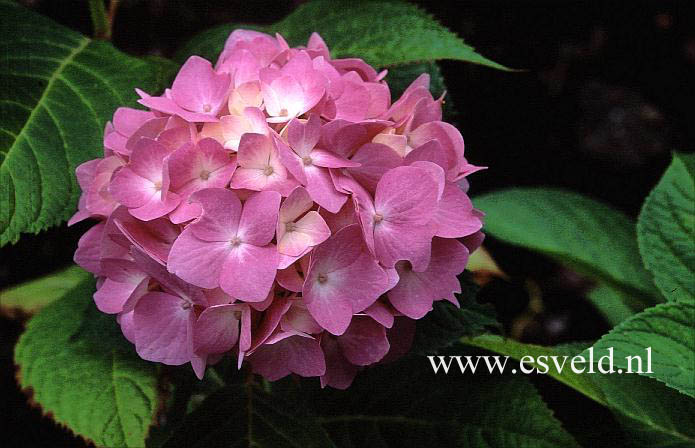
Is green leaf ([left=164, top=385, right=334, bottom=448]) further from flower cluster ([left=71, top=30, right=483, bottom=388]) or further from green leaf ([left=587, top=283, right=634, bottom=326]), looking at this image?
green leaf ([left=587, top=283, right=634, bottom=326])

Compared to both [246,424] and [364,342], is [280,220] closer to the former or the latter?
[364,342]

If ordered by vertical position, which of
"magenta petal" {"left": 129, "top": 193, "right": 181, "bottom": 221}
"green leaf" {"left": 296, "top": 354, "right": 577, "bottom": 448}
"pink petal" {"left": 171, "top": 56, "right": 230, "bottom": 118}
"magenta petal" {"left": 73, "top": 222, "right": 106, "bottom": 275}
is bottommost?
"green leaf" {"left": 296, "top": 354, "right": 577, "bottom": 448}

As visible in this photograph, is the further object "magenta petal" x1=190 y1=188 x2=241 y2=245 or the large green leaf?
the large green leaf

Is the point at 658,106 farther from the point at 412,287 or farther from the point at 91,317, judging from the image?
the point at 91,317

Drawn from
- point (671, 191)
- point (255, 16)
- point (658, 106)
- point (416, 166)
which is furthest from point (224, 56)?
point (658, 106)

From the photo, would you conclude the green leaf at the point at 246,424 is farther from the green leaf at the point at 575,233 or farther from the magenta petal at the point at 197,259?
the green leaf at the point at 575,233

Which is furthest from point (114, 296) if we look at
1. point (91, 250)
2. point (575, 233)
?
point (575, 233)

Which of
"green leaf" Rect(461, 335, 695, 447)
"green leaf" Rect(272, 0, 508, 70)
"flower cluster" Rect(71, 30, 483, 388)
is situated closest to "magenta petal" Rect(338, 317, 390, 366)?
"flower cluster" Rect(71, 30, 483, 388)
